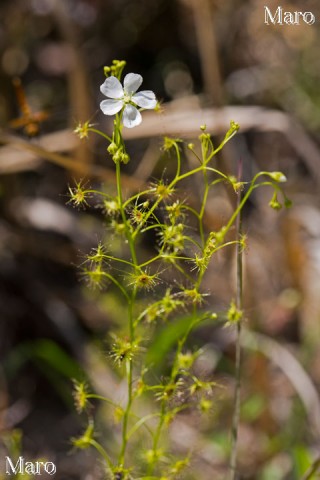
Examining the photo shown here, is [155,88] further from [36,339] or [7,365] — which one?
[7,365]

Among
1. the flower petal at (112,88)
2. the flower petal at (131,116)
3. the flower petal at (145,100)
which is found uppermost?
the flower petal at (112,88)

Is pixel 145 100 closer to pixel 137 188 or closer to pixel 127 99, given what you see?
pixel 127 99

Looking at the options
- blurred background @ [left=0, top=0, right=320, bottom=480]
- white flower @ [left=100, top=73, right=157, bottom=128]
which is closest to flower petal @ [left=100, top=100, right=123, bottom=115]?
white flower @ [left=100, top=73, right=157, bottom=128]

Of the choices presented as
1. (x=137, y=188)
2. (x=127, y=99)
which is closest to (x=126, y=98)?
(x=127, y=99)

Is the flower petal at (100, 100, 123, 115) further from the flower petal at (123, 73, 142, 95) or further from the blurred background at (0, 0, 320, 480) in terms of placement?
the blurred background at (0, 0, 320, 480)

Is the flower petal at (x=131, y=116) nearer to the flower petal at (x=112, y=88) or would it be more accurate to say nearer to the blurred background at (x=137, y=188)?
the flower petal at (x=112, y=88)

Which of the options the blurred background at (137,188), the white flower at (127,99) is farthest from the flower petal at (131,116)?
the blurred background at (137,188)

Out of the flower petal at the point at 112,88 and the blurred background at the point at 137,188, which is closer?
the flower petal at the point at 112,88

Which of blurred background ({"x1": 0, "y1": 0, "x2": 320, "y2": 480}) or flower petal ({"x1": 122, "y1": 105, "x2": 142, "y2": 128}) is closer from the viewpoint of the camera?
flower petal ({"x1": 122, "y1": 105, "x2": 142, "y2": 128})
